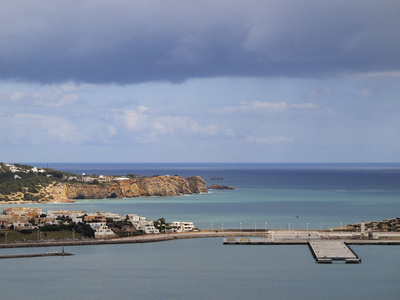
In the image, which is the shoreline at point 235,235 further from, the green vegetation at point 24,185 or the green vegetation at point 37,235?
the green vegetation at point 24,185

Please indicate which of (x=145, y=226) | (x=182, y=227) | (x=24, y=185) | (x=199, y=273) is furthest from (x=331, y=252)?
(x=24, y=185)

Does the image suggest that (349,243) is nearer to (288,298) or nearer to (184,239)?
→ (184,239)

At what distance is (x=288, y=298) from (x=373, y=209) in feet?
294

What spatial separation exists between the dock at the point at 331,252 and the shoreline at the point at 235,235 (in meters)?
3.66

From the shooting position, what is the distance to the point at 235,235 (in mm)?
109375

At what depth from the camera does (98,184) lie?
19712cm

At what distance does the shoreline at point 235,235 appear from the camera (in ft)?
325

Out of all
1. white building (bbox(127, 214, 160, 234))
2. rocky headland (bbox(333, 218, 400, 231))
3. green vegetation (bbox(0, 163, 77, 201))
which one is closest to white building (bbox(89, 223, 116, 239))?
white building (bbox(127, 214, 160, 234))

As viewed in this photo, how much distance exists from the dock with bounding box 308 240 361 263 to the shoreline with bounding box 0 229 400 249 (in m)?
3.66

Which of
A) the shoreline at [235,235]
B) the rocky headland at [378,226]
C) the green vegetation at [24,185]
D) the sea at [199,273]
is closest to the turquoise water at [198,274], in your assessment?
the sea at [199,273]

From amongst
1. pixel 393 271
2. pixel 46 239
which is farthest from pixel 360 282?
pixel 46 239

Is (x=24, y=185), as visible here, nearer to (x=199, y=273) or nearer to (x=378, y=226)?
(x=378, y=226)

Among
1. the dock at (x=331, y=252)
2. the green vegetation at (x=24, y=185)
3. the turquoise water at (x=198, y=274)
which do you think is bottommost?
the turquoise water at (x=198, y=274)

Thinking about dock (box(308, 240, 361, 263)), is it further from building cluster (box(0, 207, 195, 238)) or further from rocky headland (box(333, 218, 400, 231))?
building cluster (box(0, 207, 195, 238))
